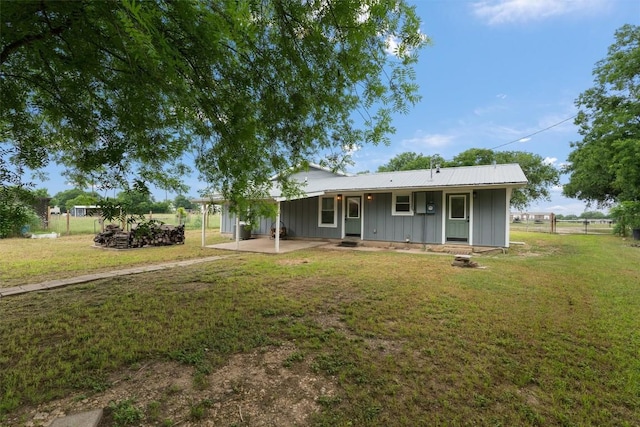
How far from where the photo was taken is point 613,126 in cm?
1575

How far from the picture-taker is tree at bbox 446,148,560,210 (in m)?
24.2

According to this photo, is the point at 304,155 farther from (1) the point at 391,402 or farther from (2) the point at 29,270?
(2) the point at 29,270

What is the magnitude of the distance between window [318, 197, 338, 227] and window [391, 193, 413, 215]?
2.57 m

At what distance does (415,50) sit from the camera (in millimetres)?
3150

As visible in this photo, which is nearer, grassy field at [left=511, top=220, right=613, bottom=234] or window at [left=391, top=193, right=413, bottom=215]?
window at [left=391, top=193, right=413, bottom=215]

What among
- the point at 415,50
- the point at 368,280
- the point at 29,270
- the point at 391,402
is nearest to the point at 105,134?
the point at 415,50

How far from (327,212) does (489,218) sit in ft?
20.1

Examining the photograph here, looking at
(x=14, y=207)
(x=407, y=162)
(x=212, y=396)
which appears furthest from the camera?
(x=407, y=162)

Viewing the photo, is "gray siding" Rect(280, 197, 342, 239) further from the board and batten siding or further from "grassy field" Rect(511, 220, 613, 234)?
"grassy field" Rect(511, 220, 613, 234)

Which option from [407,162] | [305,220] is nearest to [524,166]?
[407,162]

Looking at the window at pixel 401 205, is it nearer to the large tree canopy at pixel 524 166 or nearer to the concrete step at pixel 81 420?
the concrete step at pixel 81 420

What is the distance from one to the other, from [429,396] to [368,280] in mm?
3597

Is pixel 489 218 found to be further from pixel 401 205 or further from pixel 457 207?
pixel 401 205

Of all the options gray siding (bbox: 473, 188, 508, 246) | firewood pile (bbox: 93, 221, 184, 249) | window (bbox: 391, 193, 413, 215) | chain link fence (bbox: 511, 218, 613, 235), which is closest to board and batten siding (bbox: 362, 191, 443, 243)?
window (bbox: 391, 193, 413, 215)
